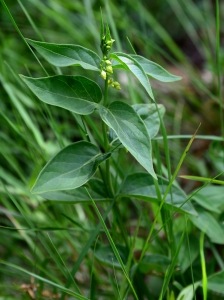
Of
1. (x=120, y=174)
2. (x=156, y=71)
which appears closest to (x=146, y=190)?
(x=120, y=174)

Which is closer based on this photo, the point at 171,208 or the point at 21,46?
the point at 171,208

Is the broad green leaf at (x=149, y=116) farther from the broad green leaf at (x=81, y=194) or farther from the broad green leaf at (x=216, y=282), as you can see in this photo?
the broad green leaf at (x=216, y=282)

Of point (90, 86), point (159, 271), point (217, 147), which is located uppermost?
point (90, 86)

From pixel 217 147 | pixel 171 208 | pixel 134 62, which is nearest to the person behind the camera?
pixel 134 62

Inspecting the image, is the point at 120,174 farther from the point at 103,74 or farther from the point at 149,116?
the point at 103,74

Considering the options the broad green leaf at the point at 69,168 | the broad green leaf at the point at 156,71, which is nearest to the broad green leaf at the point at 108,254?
the broad green leaf at the point at 69,168

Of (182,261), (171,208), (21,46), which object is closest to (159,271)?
(182,261)

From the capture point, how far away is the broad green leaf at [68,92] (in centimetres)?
67

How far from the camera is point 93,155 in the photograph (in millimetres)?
736

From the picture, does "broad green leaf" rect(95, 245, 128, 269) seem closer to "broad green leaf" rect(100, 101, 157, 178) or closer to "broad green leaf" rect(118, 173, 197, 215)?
"broad green leaf" rect(118, 173, 197, 215)

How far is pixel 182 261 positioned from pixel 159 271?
0.05m

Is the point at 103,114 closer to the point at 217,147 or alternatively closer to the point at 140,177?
the point at 140,177

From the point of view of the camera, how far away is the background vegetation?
34.6 inches

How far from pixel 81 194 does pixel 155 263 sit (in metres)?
0.20
